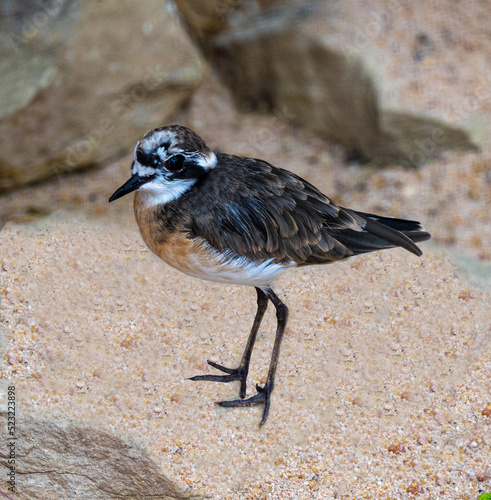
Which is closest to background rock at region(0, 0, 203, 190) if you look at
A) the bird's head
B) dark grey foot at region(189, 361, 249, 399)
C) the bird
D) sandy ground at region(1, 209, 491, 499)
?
sandy ground at region(1, 209, 491, 499)

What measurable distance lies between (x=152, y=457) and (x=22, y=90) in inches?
107

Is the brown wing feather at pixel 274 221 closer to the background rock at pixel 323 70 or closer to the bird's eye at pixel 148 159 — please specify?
the bird's eye at pixel 148 159

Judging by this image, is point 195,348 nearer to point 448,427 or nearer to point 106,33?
point 448,427

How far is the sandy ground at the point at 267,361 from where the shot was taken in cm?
350

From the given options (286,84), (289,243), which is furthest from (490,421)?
(286,84)

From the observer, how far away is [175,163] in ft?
10.1

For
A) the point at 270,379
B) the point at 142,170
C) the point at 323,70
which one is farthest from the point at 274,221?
the point at 323,70

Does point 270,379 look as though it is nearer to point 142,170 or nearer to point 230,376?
point 230,376

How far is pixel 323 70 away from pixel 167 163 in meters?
3.18

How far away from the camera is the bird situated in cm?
307

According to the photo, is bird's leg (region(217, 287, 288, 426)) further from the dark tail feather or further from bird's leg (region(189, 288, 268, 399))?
the dark tail feather

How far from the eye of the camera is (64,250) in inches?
162

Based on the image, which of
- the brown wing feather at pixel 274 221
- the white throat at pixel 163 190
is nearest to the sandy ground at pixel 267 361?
the brown wing feather at pixel 274 221

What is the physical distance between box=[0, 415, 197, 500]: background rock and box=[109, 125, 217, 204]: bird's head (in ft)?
3.73
